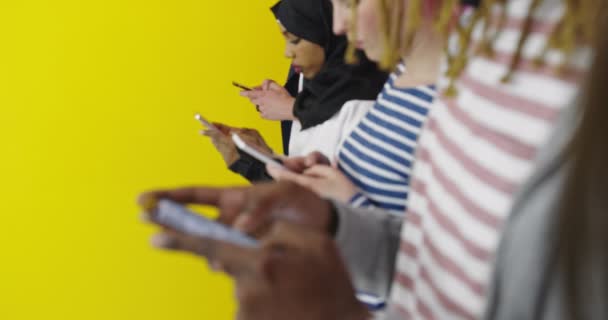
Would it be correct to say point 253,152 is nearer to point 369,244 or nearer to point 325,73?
point 369,244

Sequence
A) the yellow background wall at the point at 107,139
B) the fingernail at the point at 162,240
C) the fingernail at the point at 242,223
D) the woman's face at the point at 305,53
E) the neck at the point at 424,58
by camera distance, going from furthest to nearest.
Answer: the yellow background wall at the point at 107,139
the woman's face at the point at 305,53
the neck at the point at 424,58
the fingernail at the point at 242,223
the fingernail at the point at 162,240

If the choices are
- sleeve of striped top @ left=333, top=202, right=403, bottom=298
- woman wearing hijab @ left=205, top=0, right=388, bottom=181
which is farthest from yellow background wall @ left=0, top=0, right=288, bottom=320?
sleeve of striped top @ left=333, top=202, right=403, bottom=298

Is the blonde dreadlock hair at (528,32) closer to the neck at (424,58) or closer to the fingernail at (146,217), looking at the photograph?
the neck at (424,58)

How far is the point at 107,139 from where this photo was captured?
1328 millimetres

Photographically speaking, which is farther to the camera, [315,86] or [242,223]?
[315,86]

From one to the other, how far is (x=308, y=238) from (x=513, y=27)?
0.72ft

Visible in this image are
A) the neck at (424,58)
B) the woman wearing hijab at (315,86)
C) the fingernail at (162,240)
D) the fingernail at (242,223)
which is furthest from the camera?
the woman wearing hijab at (315,86)

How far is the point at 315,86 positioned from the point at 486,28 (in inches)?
25.3

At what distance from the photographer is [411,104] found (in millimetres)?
681

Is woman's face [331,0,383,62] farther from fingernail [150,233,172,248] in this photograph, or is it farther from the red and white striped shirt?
fingernail [150,233,172,248]

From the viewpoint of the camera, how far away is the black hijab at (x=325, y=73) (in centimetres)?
100

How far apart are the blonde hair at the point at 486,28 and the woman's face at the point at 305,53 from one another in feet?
1.89

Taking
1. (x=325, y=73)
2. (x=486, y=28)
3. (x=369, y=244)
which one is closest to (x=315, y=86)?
(x=325, y=73)

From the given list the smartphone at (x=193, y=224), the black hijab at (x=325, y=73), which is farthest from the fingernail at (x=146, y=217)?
the black hijab at (x=325, y=73)
